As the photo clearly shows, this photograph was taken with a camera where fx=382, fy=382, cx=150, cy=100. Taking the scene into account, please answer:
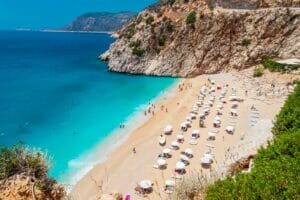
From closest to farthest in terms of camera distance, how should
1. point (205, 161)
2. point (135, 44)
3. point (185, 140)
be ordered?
point (205, 161), point (185, 140), point (135, 44)

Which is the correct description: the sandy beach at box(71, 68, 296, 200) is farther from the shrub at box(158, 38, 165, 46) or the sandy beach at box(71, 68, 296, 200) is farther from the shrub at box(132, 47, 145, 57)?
the shrub at box(132, 47, 145, 57)

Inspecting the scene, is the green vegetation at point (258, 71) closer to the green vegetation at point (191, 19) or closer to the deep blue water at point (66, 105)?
the deep blue water at point (66, 105)

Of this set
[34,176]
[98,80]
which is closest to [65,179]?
[34,176]

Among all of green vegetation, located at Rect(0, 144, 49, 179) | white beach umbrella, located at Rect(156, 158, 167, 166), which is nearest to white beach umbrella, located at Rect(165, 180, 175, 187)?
white beach umbrella, located at Rect(156, 158, 167, 166)

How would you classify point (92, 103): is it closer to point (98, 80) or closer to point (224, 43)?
point (98, 80)

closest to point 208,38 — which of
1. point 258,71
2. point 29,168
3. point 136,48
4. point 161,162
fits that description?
point 136,48

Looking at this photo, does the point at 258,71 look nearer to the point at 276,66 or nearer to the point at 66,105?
the point at 276,66
